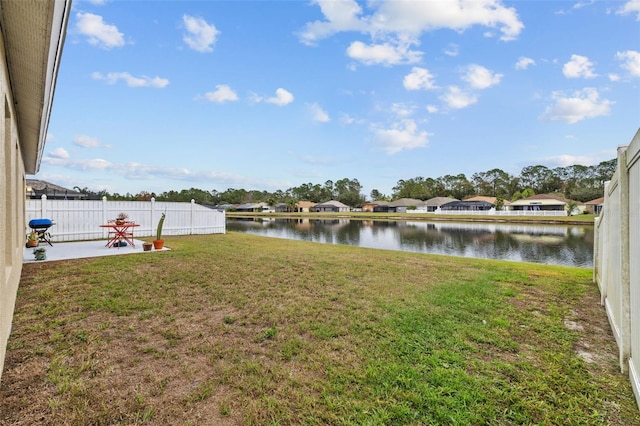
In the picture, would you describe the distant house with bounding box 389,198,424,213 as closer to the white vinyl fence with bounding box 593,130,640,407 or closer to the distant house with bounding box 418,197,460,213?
the distant house with bounding box 418,197,460,213

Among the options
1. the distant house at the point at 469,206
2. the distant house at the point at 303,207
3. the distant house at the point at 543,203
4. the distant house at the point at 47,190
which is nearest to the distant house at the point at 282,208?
the distant house at the point at 303,207

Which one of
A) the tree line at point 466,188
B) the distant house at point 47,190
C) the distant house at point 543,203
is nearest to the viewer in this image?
the distant house at point 47,190

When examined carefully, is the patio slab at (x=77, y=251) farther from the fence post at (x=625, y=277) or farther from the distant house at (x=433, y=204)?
the distant house at (x=433, y=204)

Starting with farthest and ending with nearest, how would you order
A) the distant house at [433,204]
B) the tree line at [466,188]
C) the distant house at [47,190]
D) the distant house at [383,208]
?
the distant house at [383,208]
the distant house at [433,204]
the tree line at [466,188]
the distant house at [47,190]

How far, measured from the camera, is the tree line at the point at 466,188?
207 ft

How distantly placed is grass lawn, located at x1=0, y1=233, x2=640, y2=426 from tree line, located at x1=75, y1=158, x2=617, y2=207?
199ft

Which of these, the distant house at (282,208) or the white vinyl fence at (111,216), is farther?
the distant house at (282,208)

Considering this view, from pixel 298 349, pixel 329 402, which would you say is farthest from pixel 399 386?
pixel 298 349

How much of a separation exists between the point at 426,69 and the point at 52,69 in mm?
19908

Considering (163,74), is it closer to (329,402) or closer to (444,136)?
(329,402)

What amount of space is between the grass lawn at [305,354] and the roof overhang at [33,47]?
2756 mm

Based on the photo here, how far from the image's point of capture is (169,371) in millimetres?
2508

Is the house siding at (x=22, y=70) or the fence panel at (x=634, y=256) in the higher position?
the house siding at (x=22, y=70)

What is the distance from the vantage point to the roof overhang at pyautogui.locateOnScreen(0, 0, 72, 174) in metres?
2.16
